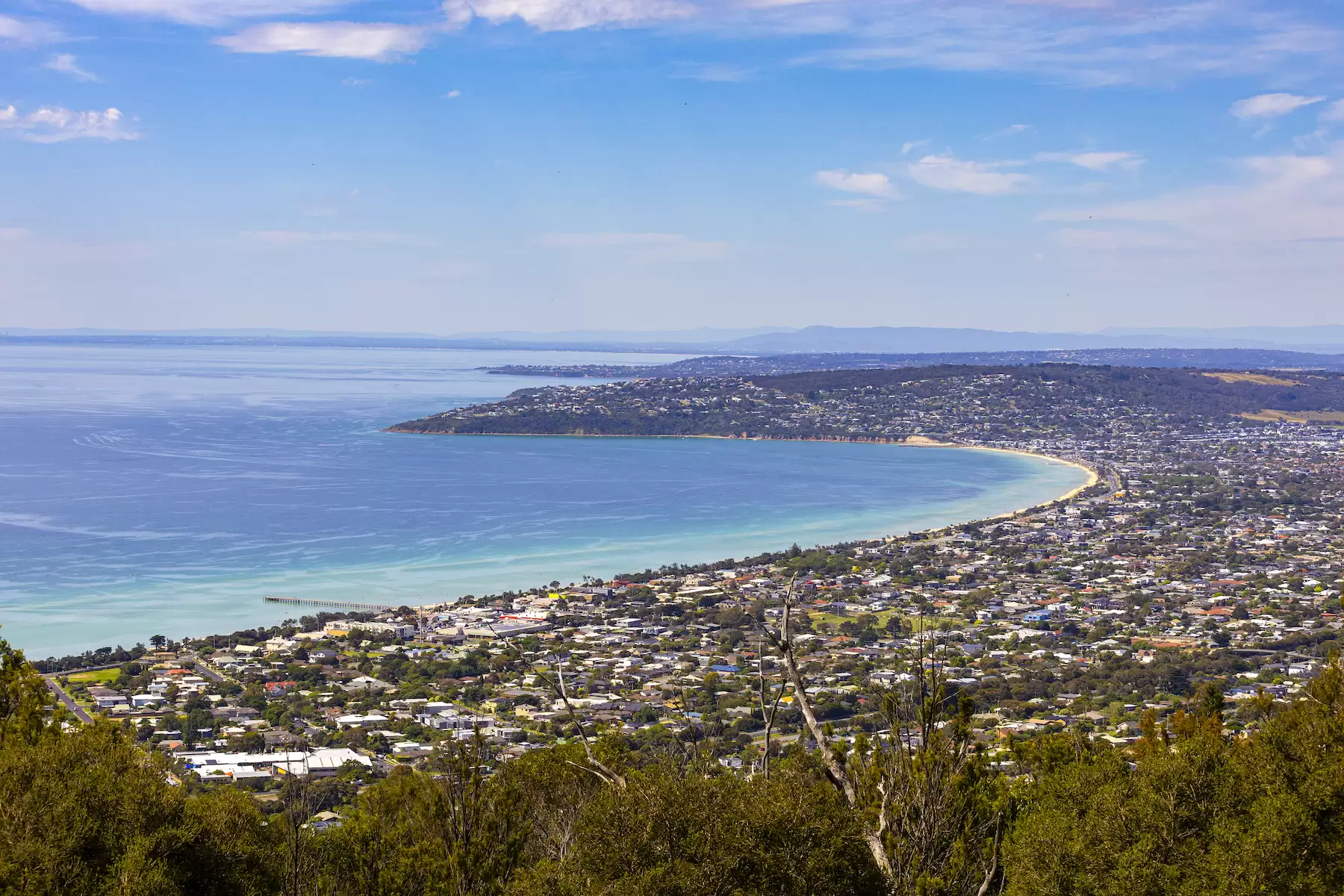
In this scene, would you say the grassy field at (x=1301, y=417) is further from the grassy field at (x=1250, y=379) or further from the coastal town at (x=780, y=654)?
the coastal town at (x=780, y=654)

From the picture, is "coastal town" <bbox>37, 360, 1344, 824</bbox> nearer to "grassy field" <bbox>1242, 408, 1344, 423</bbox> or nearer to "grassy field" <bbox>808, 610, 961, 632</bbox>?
"grassy field" <bbox>808, 610, 961, 632</bbox>

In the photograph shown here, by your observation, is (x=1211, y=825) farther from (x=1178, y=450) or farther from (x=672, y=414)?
(x=672, y=414)

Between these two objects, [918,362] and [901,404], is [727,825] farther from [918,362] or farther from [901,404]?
[918,362]

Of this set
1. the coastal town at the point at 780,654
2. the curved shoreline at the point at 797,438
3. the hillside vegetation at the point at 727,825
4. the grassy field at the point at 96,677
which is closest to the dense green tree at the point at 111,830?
the hillside vegetation at the point at 727,825

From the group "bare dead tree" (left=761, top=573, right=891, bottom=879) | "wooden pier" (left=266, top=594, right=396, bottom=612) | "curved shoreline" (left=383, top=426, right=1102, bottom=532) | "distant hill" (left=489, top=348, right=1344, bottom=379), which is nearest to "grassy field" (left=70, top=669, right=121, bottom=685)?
"wooden pier" (left=266, top=594, right=396, bottom=612)

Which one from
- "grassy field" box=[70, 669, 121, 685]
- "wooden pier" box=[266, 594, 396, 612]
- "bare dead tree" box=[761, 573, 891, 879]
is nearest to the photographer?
"bare dead tree" box=[761, 573, 891, 879]

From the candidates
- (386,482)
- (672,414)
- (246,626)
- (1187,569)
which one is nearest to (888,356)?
(672,414)

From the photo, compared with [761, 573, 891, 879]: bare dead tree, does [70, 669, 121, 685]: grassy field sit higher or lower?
lower
